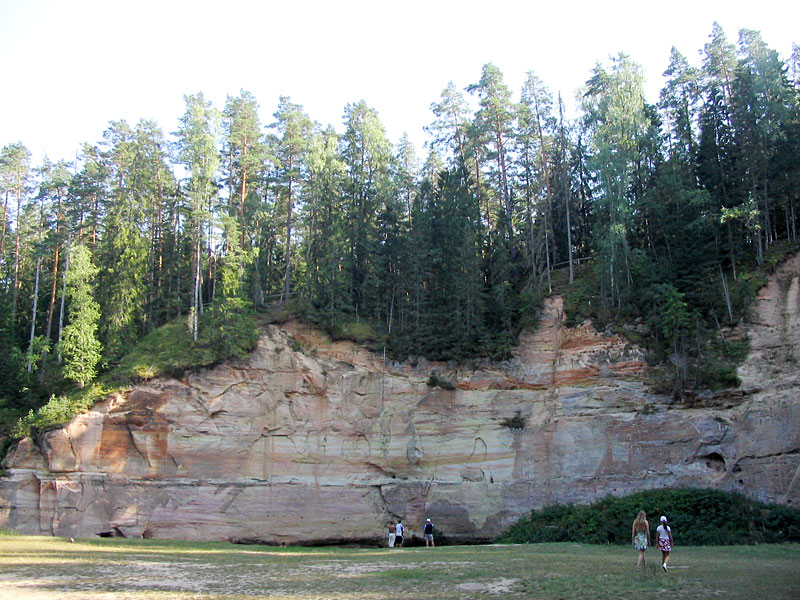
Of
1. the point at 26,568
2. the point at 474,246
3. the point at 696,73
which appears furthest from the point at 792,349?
the point at 26,568

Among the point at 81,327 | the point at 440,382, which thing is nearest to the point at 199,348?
the point at 81,327

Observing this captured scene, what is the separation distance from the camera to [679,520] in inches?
974

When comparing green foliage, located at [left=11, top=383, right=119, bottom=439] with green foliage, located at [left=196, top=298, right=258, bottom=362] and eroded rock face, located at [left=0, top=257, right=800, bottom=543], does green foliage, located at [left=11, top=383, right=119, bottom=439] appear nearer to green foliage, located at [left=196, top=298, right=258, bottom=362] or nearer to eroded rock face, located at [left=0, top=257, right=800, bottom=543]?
eroded rock face, located at [left=0, top=257, right=800, bottom=543]

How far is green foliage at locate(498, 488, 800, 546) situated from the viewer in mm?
23625

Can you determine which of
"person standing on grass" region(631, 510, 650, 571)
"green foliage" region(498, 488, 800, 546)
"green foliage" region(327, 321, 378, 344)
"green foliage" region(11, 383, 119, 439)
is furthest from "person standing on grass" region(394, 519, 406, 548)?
"green foliage" region(11, 383, 119, 439)

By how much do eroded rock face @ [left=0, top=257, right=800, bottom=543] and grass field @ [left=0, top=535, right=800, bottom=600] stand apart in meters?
8.32

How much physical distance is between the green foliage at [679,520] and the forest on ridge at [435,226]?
6.00 metres

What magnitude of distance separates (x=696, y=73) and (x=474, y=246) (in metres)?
20.7

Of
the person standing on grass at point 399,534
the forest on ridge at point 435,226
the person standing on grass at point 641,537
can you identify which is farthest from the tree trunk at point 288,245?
the person standing on grass at point 641,537

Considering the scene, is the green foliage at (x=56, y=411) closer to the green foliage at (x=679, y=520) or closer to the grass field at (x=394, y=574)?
the grass field at (x=394, y=574)

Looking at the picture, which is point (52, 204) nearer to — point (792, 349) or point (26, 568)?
Answer: point (26, 568)

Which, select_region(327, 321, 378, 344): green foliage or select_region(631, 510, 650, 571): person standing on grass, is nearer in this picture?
select_region(631, 510, 650, 571): person standing on grass

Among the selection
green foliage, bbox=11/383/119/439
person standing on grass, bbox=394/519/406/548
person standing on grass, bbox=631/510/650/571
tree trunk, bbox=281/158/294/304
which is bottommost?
person standing on grass, bbox=394/519/406/548

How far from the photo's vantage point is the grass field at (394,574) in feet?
38.2
